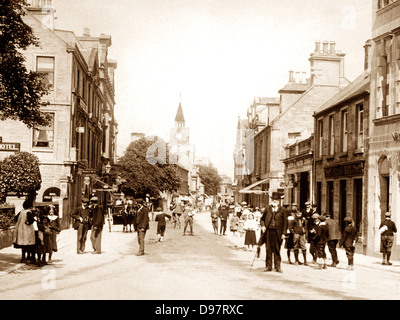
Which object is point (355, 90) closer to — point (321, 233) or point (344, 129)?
point (344, 129)

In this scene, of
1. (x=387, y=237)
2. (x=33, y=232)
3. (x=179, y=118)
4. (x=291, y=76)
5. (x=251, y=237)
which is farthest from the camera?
(x=179, y=118)

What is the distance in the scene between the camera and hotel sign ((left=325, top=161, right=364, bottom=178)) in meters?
23.0

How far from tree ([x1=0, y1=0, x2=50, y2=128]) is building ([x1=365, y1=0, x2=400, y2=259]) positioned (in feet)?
38.9

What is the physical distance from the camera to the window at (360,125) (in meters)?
23.6

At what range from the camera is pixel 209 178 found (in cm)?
15125

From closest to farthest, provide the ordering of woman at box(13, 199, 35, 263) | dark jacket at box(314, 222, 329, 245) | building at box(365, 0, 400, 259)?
woman at box(13, 199, 35, 263) < dark jacket at box(314, 222, 329, 245) < building at box(365, 0, 400, 259)

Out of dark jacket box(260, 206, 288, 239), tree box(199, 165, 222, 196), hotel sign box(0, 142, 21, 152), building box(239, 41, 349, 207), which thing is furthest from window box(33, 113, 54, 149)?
tree box(199, 165, 222, 196)

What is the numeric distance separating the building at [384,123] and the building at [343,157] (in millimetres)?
722

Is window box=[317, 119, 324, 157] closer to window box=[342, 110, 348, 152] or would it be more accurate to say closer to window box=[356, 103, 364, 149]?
window box=[342, 110, 348, 152]

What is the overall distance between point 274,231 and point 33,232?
6.19 m

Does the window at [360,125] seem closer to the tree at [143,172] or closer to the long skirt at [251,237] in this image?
the long skirt at [251,237]

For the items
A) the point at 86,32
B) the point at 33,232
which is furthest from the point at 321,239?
the point at 86,32

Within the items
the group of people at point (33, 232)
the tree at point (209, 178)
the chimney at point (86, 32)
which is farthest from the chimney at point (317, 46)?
the tree at point (209, 178)
